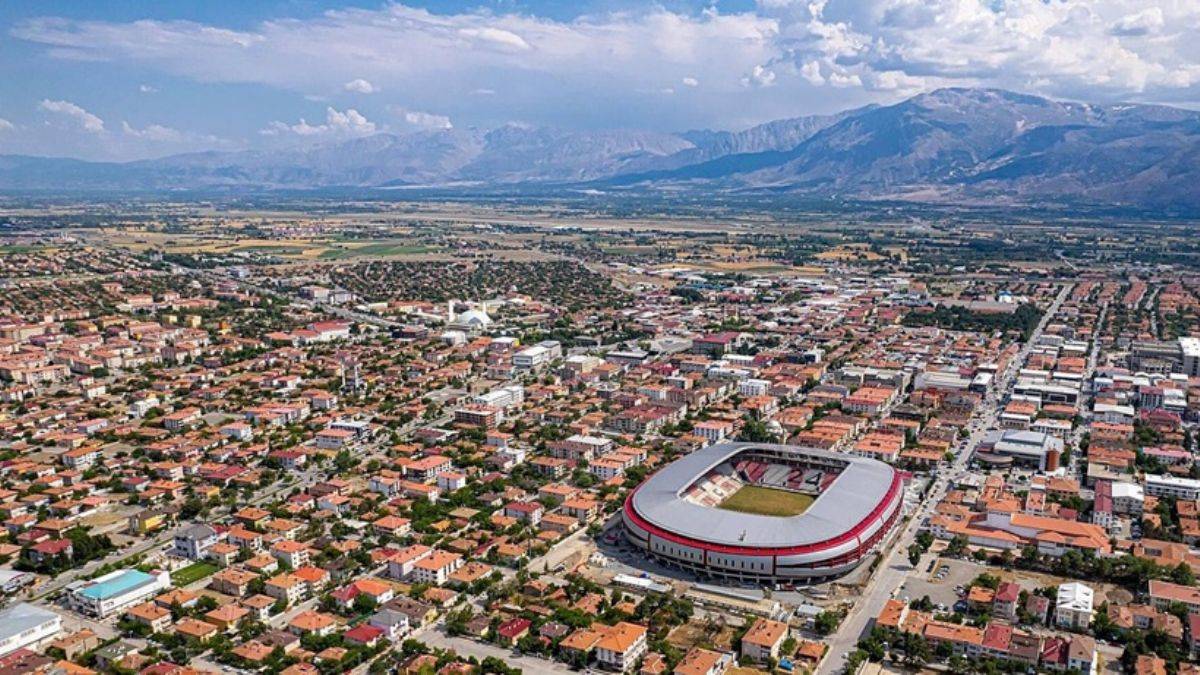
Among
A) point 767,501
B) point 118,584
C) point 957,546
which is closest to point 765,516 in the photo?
point 767,501

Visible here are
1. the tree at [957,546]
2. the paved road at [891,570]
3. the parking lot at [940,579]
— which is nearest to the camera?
the paved road at [891,570]

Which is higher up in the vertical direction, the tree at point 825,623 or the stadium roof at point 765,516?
the stadium roof at point 765,516

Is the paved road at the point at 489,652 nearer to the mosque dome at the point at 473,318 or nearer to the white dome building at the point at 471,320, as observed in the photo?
the white dome building at the point at 471,320

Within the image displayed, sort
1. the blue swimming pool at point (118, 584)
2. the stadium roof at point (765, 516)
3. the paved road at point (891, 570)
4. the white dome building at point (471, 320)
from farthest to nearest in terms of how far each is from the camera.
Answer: the white dome building at point (471, 320)
the stadium roof at point (765, 516)
the blue swimming pool at point (118, 584)
the paved road at point (891, 570)

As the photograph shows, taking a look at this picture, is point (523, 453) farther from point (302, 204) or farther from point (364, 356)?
point (302, 204)

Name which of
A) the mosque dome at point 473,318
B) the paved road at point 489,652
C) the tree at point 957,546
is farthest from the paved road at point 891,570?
the mosque dome at point 473,318

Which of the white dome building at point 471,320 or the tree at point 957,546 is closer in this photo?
the tree at point 957,546

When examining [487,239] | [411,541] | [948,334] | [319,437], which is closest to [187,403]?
[319,437]
